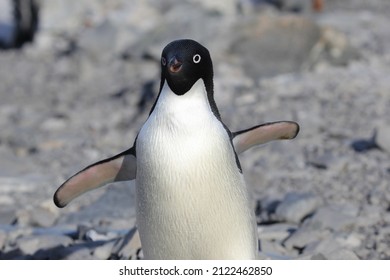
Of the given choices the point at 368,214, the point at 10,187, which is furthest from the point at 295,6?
the point at 368,214

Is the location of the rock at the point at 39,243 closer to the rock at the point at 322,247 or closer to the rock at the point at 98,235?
the rock at the point at 98,235

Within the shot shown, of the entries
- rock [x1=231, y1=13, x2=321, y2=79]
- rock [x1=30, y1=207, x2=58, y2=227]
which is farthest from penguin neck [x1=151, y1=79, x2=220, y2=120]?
rock [x1=231, y1=13, x2=321, y2=79]

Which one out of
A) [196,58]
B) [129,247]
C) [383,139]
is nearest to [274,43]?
[383,139]

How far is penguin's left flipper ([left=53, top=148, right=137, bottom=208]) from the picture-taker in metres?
3.23

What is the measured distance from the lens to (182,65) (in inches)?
117

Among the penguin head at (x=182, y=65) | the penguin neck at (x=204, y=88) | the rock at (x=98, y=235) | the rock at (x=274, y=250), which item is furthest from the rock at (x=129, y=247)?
the penguin head at (x=182, y=65)

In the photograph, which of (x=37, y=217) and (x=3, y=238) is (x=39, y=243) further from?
(x=37, y=217)

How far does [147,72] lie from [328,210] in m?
5.25

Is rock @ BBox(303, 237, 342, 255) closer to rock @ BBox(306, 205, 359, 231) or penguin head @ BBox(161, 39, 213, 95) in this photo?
rock @ BBox(306, 205, 359, 231)

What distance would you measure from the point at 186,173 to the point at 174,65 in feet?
1.20

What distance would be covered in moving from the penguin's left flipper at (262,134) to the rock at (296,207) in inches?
56.9

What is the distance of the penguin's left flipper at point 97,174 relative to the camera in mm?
3230

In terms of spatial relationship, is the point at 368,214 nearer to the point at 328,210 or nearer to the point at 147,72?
the point at 328,210
